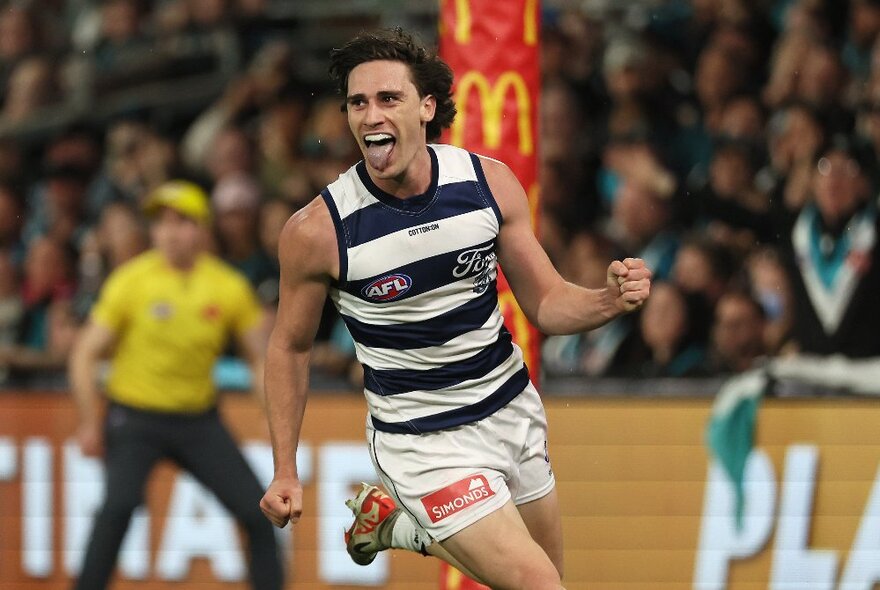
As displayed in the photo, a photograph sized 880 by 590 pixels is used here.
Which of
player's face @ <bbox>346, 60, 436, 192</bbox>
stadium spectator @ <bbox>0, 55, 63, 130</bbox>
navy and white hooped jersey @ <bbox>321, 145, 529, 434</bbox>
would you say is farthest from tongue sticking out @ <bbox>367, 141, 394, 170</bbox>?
stadium spectator @ <bbox>0, 55, 63, 130</bbox>

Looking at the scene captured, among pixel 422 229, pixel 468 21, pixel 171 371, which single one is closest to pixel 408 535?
pixel 422 229

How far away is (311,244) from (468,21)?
145 cm

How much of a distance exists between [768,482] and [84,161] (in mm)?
3989

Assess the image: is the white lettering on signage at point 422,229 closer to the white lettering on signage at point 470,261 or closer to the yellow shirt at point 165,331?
the white lettering on signage at point 470,261

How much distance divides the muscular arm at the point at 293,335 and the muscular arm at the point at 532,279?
20.4 inches

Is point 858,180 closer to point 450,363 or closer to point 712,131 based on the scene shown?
point 712,131

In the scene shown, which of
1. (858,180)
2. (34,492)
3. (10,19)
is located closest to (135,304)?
(34,492)

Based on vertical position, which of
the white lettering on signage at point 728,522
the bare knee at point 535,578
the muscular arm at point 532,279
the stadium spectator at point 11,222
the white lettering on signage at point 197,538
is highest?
the muscular arm at point 532,279

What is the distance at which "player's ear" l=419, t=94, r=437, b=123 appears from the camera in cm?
428

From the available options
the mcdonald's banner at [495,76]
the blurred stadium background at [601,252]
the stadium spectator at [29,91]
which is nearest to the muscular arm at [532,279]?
the mcdonald's banner at [495,76]

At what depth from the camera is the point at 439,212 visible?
167 inches

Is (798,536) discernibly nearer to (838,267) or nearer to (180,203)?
(838,267)

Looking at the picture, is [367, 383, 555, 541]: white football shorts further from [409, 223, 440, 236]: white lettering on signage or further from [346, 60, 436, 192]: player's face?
[346, 60, 436, 192]: player's face

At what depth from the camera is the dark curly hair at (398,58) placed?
4.24m
